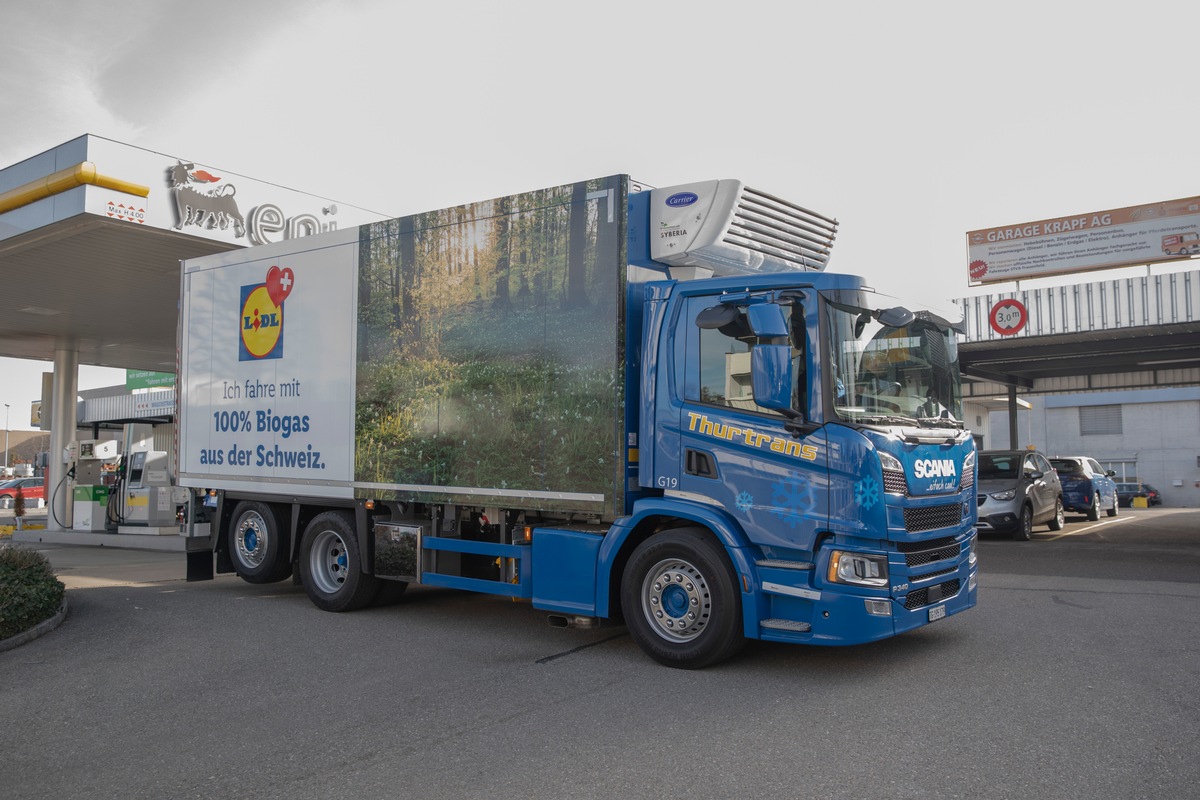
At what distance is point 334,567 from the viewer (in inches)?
377

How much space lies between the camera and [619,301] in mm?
7188

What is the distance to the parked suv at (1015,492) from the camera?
17297 millimetres

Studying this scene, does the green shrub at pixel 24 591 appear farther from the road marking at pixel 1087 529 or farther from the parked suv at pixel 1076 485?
the parked suv at pixel 1076 485

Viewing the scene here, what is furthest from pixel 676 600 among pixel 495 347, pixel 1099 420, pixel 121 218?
pixel 1099 420

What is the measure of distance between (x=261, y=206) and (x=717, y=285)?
9.83 meters

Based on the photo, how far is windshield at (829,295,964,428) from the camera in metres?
Answer: 6.36

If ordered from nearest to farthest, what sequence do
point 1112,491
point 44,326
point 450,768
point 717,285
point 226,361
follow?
point 450,768
point 717,285
point 226,361
point 44,326
point 1112,491

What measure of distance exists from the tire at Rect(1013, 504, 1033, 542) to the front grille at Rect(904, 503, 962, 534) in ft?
37.5

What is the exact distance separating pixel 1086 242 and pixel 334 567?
22.7 m

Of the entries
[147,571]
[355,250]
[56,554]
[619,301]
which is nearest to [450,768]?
[619,301]

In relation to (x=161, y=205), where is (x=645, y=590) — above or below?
below

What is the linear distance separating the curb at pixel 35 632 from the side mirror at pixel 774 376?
255 inches

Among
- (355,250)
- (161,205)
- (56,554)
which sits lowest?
(56,554)

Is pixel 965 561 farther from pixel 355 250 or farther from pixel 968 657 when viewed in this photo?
pixel 355 250
